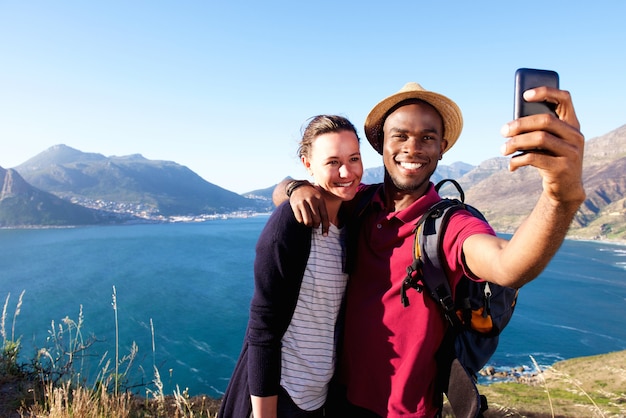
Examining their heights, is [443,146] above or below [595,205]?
above

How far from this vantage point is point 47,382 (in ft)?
15.3

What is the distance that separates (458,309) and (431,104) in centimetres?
119

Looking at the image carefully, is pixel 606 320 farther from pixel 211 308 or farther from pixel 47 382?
pixel 47 382

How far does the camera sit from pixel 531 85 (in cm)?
112

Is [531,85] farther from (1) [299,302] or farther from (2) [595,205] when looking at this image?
(2) [595,205]

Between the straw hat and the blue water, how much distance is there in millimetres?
16265

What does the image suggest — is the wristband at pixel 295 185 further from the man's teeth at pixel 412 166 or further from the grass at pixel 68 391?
the grass at pixel 68 391

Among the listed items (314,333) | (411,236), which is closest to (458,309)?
(411,236)

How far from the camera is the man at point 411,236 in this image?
43.2 inches

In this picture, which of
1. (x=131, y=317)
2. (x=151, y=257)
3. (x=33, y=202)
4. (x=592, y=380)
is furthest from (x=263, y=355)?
(x=33, y=202)

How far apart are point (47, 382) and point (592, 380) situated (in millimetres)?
32237

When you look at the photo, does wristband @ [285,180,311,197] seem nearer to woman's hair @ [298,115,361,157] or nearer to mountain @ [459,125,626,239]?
woman's hair @ [298,115,361,157]

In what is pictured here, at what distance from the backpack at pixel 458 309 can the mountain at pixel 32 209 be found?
141 meters

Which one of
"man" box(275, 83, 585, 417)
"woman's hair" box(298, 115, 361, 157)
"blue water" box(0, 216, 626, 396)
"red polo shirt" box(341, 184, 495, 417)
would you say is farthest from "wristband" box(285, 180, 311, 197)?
"blue water" box(0, 216, 626, 396)
